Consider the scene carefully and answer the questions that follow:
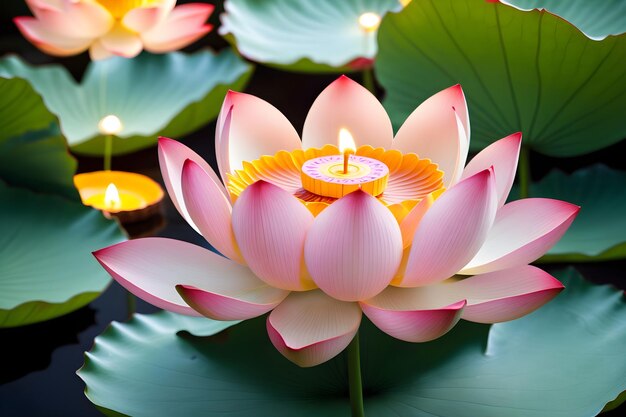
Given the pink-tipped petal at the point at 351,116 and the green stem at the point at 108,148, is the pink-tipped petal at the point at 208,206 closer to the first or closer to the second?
the pink-tipped petal at the point at 351,116

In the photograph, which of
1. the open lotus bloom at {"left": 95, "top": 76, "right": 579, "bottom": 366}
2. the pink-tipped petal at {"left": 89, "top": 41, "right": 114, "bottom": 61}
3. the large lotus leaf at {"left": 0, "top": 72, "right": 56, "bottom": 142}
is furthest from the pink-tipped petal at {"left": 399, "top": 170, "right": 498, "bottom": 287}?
the pink-tipped petal at {"left": 89, "top": 41, "right": 114, "bottom": 61}

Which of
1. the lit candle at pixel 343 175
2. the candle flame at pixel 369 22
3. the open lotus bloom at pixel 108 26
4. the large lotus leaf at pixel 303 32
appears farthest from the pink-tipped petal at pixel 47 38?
the lit candle at pixel 343 175

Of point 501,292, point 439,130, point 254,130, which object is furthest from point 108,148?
point 501,292

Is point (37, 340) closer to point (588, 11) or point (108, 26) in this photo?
point (108, 26)

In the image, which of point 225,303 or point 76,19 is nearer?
point 225,303

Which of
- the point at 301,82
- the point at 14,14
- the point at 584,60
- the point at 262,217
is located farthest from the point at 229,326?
the point at 14,14

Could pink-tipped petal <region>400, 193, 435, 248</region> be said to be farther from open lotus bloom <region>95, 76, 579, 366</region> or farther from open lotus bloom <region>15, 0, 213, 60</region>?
open lotus bloom <region>15, 0, 213, 60</region>

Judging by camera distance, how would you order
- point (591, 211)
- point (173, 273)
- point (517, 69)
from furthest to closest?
1. point (591, 211)
2. point (517, 69)
3. point (173, 273)
